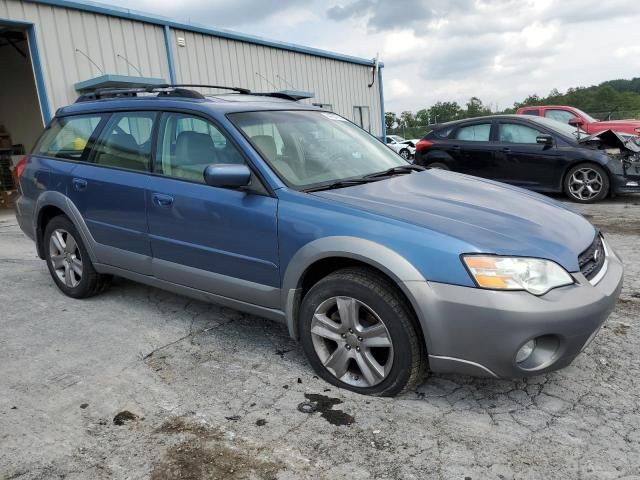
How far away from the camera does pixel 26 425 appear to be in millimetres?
2650

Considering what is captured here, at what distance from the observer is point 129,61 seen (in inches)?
442

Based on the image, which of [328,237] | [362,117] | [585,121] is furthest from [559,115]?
[328,237]

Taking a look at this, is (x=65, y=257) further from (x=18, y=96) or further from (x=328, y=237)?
(x=18, y=96)

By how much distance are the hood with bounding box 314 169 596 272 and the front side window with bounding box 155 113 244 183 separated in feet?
2.54

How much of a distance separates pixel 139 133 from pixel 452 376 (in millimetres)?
2710

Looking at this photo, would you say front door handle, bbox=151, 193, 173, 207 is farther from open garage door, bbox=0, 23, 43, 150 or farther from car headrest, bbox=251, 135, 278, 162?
open garage door, bbox=0, 23, 43, 150

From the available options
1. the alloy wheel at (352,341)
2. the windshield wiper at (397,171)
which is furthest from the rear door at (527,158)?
the alloy wheel at (352,341)

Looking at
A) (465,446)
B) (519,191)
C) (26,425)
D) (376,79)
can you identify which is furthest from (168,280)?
(376,79)

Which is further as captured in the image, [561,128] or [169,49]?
[169,49]

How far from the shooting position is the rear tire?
4.34 metres

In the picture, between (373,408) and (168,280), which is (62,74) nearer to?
(168,280)

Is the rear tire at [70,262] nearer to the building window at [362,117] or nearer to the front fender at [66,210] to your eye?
the front fender at [66,210]

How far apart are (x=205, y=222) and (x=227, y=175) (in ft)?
1.47

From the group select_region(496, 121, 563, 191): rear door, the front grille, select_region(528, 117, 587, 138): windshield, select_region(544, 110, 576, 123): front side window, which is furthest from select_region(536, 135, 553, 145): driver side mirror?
the front grille
